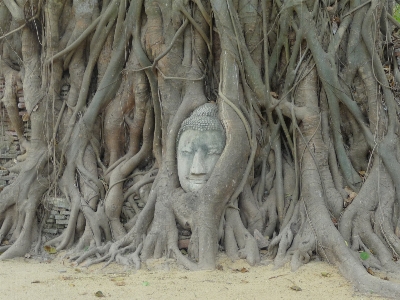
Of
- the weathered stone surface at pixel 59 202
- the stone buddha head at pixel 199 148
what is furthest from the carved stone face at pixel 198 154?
the weathered stone surface at pixel 59 202

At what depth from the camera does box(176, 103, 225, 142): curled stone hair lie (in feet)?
14.0

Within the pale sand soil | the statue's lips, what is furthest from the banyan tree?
the pale sand soil

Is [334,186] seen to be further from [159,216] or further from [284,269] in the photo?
[159,216]

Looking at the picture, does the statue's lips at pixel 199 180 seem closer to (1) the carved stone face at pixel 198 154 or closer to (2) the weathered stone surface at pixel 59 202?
(1) the carved stone face at pixel 198 154

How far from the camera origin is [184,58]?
4.71 meters

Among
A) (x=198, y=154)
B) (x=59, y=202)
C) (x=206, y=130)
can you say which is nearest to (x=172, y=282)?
(x=198, y=154)

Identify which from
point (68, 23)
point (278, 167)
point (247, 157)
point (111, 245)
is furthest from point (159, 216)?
point (68, 23)

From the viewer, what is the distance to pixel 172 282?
345cm

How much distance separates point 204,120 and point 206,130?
0.34 feet

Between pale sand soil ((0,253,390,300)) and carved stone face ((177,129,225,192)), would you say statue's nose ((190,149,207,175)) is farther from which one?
pale sand soil ((0,253,390,300))

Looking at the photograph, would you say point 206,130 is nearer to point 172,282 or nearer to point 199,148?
point 199,148

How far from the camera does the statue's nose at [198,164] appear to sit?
4.12m

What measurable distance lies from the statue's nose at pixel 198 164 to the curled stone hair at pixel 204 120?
24cm

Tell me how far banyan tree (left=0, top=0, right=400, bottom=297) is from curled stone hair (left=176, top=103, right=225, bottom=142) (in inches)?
0.6
